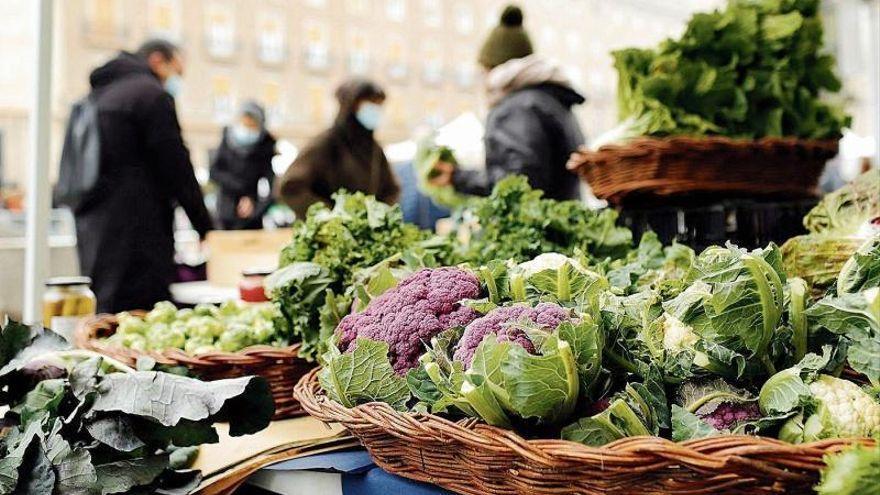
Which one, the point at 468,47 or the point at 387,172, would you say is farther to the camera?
the point at 468,47

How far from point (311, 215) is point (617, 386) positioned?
0.87m

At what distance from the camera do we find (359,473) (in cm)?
109

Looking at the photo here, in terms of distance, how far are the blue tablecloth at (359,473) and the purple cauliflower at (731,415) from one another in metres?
0.32

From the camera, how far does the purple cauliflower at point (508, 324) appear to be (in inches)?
37.1

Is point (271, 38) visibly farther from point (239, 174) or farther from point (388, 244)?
point (388, 244)

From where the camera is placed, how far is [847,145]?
7.79 metres

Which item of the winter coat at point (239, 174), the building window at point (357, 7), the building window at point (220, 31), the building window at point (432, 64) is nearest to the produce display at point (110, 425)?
the winter coat at point (239, 174)

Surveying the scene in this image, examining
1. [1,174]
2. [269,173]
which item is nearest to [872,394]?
[269,173]

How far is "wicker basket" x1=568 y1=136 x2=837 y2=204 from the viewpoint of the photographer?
5.66 feet

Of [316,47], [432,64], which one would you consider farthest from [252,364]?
[432,64]

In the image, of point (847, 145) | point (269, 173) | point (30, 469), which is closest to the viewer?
point (30, 469)

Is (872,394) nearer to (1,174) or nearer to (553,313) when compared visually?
(553,313)

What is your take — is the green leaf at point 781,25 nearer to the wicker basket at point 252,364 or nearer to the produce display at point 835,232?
the produce display at point 835,232

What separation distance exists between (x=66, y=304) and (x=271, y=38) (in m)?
16.8
